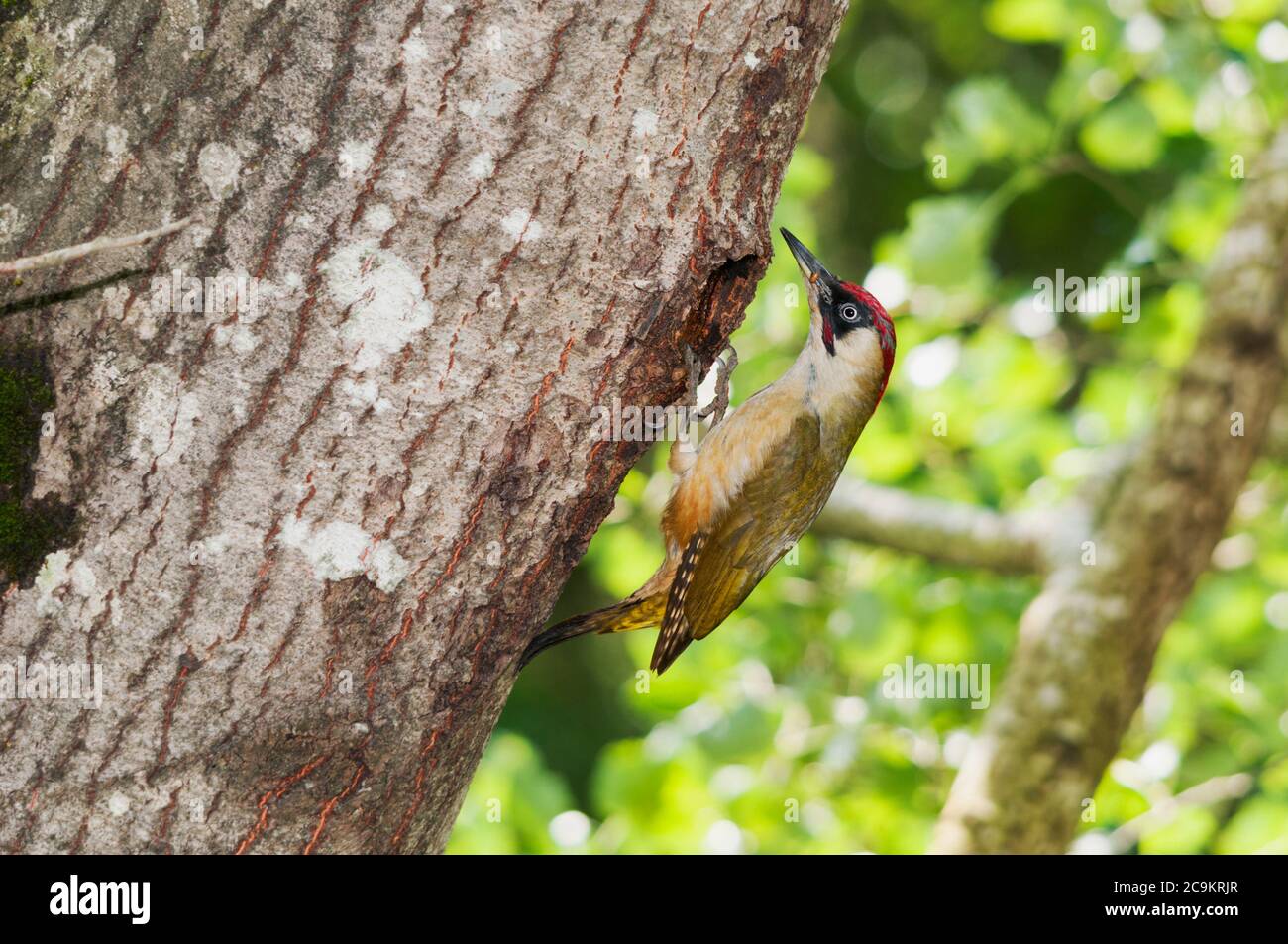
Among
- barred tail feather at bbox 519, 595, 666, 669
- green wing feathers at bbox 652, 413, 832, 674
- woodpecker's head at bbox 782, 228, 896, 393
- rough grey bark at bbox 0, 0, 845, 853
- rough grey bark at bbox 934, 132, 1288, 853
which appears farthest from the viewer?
rough grey bark at bbox 934, 132, 1288, 853

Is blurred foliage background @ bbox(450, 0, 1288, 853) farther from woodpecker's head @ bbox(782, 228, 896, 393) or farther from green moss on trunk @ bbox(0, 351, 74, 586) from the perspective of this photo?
green moss on trunk @ bbox(0, 351, 74, 586)

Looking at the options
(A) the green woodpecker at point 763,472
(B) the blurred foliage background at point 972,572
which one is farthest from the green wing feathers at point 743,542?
(B) the blurred foliage background at point 972,572

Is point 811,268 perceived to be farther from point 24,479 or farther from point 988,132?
point 24,479

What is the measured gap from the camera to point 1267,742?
4.54 metres

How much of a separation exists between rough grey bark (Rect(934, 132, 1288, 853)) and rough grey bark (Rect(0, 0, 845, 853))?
9.53 ft

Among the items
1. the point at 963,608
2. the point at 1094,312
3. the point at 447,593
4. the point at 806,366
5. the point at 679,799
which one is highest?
the point at 447,593

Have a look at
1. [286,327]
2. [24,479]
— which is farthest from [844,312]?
[24,479]

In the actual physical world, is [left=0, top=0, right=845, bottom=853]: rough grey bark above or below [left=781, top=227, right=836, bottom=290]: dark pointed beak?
above

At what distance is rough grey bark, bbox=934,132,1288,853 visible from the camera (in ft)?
13.4

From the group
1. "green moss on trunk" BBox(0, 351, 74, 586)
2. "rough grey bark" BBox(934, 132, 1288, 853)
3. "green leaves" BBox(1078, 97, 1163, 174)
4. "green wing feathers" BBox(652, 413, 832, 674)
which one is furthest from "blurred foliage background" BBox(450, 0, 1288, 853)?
"green moss on trunk" BBox(0, 351, 74, 586)

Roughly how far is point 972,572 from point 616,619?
2.82 metres

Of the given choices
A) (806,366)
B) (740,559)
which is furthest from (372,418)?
(806,366)

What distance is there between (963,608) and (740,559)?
1769mm

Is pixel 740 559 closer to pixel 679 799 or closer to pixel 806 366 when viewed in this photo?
pixel 806 366
